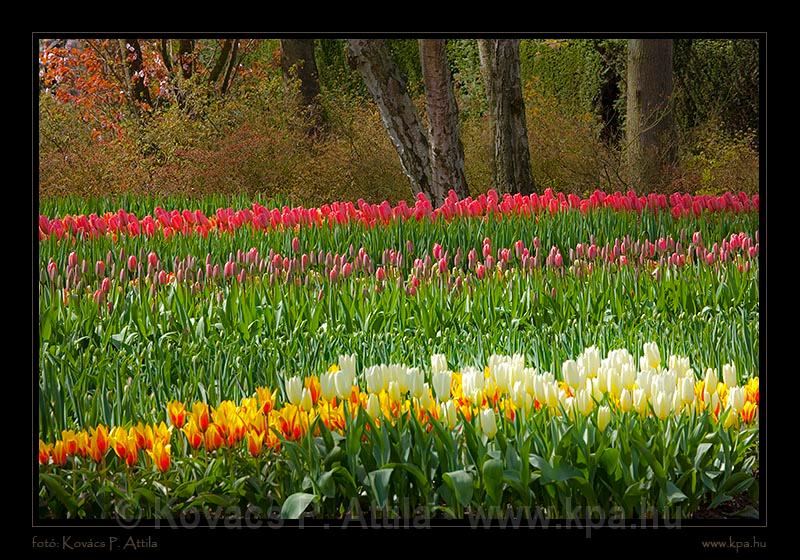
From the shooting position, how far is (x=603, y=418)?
8.96 ft

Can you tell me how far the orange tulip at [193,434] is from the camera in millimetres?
2756

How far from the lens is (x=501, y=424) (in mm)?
2742

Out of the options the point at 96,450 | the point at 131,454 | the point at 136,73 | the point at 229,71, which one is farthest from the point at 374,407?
the point at 229,71

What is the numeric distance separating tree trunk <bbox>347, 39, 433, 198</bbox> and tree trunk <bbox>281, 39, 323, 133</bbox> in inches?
10.9

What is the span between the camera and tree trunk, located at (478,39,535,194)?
16.8 feet

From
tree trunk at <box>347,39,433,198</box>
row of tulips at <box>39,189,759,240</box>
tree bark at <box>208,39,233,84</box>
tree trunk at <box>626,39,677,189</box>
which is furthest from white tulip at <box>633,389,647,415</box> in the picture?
tree trunk at <box>347,39,433,198</box>

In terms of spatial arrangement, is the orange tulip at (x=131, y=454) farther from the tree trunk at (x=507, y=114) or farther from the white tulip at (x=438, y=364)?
the tree trunk at (x=507, y=114)

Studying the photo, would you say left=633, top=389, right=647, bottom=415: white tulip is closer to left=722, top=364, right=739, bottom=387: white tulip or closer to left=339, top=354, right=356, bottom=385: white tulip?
left=722, top=364, right=739, bottom=387: white tulip

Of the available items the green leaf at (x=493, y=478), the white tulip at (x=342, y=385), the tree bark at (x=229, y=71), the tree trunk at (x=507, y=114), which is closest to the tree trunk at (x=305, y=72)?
the tree bark at (x=229, y=71)

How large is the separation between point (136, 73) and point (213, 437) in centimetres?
296

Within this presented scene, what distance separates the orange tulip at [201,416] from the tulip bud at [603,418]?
1.11 metres
